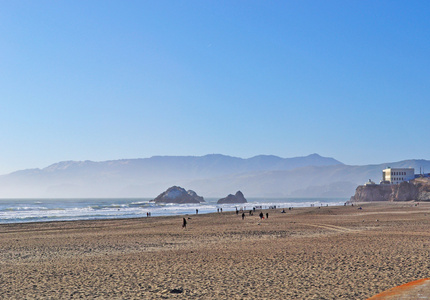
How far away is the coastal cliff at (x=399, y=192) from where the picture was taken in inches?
5017

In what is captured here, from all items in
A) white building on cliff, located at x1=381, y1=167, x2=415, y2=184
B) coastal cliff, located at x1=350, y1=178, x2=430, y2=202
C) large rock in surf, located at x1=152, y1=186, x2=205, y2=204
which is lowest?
large rock in surf, located at x1=152, y1=186, x2=205, y2=204

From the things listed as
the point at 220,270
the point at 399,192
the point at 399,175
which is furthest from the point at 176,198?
the point at 220,270

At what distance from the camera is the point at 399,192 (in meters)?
137

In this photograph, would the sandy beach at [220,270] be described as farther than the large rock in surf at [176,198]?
No

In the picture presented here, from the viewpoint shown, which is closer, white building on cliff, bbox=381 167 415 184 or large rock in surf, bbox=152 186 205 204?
white building on cliff, bbox=381 167 415 184

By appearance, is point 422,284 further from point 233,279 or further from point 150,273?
point 150,273

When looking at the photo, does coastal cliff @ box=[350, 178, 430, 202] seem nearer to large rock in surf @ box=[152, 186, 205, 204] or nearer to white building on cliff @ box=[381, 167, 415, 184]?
white building on cliff @ box=[381, 167, 415, 184]

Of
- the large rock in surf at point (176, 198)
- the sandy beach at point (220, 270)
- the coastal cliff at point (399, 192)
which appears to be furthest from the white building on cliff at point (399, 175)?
the sandy beach at point (220, 270)

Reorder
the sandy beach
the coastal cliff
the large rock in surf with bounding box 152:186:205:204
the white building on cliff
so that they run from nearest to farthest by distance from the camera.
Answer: the sandy beach → the coastal cliff → the white building on cliff → the large rock in surf with bounding box 152:186:205:204

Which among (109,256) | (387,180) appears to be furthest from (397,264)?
(387,180)

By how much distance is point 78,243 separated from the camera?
26297 mm

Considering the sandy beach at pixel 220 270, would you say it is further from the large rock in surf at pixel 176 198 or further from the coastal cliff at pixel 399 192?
the large rock in surf at pixel 176 198

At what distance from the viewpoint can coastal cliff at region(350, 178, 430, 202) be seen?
127m

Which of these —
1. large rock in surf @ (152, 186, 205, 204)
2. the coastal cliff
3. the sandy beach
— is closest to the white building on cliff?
the coastal cliff
